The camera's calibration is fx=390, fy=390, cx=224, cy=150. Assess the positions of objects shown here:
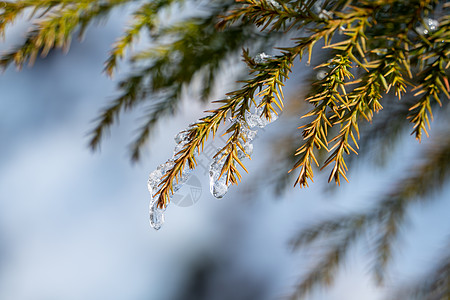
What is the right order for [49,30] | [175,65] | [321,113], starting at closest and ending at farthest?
1. [321,113]
2. [49,30]
3. [175,65]

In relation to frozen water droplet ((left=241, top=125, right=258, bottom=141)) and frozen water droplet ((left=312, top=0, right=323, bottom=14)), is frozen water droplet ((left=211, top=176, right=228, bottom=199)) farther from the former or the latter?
frozen water droplet ((left=312, top=0, right=323, bottom=14))

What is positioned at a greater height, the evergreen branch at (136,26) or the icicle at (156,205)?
the evergreen branch at (136,26)

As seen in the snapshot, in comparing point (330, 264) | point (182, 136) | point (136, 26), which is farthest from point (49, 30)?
point (330, 264)

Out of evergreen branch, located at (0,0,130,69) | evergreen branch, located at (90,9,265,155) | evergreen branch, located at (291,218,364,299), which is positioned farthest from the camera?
evergreen branch, located at (291,218,364,299)

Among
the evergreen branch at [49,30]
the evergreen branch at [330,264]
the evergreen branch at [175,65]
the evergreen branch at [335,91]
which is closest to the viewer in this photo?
the evergreen branch at [335,91]

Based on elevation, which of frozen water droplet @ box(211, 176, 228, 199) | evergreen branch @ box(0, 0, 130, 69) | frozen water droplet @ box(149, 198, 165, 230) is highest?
evergreen branch @ box(0, 0, 130, 69)

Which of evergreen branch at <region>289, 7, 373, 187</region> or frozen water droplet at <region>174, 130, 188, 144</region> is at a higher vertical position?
frozen water droplet at <region>174, 130, 188, 144</region>

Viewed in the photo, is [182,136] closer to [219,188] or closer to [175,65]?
[219,188]

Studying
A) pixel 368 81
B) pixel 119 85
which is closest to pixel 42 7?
pixel 119 85

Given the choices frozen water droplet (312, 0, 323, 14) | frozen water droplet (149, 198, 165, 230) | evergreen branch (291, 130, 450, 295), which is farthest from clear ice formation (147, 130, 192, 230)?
evergreen branch (291, 130, 450, 295)

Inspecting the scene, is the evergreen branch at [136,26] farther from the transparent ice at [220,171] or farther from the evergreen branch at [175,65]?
the transparent ice at [220,171]

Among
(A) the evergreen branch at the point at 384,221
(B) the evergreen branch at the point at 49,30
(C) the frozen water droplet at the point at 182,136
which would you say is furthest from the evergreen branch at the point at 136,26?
(A) the evergreen branch at the point at 384,221

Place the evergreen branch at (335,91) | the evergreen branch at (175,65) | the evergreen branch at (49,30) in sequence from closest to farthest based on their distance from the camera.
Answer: the evergreen branch at (335,91) < the evergreen branch at (49,30) < the evergreen branch at (175,65)

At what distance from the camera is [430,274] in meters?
0.58
